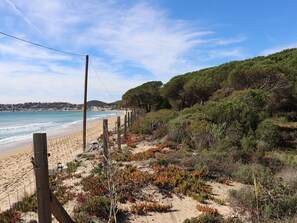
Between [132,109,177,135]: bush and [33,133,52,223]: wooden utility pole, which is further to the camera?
[132,109,177,135]: bush

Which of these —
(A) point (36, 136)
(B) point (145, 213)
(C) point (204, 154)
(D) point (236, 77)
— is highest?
(D) point (236, 77)

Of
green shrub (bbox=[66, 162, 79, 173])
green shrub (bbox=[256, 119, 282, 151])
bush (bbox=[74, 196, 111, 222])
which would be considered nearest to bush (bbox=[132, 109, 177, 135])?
green shrub (bbox=[256, 119, 282, 151])

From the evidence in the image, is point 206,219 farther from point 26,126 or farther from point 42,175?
point 26,126

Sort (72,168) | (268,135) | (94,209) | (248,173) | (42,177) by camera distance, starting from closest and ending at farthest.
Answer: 1. (42,177)
2. (94,209)
3. (248,173)
4. (72,168)
5. (268,135)

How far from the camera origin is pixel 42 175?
3.54 meters

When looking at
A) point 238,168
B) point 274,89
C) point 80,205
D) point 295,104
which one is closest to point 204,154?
point 238,168

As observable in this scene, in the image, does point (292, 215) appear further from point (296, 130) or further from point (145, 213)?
point (296, 130)

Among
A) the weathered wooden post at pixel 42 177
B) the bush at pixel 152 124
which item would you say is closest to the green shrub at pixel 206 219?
the weathered wooden post at pixel 42 177

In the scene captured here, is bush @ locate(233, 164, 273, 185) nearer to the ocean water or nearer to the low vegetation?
the low vegetation

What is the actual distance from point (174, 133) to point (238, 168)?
18.8 feet

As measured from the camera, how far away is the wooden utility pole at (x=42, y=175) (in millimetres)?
3492

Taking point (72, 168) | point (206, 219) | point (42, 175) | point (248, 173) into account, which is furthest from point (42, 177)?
point (72, 168)

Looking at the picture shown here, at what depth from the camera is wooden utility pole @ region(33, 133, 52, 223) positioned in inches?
137

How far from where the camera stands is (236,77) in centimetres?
2362
